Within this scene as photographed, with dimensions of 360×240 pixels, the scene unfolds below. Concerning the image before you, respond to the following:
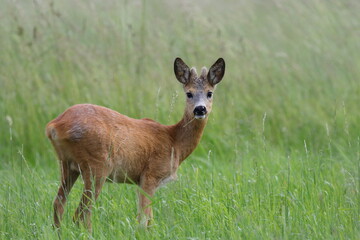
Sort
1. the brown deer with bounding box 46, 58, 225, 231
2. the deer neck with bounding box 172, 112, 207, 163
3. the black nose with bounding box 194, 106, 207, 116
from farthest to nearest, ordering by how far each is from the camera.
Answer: the deer neck with bounding box 172, 112, 207, 163
the black nose with bounding box 194, 106, 207, 116
the brown deer with bounding box 46, 58, 225, 231

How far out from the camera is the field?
18.6 feet

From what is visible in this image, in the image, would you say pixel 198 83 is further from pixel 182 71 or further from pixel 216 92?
pixel 216 92

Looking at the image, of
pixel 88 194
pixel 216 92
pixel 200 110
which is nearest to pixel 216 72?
pixel 200 110

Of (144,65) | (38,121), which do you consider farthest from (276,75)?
(38,121)

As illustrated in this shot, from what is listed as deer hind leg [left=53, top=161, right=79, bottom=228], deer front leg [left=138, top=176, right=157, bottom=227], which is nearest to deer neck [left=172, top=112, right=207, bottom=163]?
deer front leg [left=138, top=176, right=157, bottom=227]

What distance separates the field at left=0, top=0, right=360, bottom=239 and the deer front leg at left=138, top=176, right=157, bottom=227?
117mm

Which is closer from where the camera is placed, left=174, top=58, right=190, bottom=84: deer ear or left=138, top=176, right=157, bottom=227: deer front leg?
left=138, top=176, right=157, bottom=227: deer front leg

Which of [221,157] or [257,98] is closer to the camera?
[221,157]

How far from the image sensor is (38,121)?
26.9 feet

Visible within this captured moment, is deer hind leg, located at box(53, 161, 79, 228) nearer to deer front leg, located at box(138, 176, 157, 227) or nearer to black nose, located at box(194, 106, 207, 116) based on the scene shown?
deer front leg, located at box(138, 176, 157, 227)

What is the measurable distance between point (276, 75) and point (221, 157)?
1.85 meters

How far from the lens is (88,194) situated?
5031 mm

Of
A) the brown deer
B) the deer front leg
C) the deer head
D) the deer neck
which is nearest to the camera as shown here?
the deer front leg

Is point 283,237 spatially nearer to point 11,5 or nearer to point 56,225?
point 56,225
